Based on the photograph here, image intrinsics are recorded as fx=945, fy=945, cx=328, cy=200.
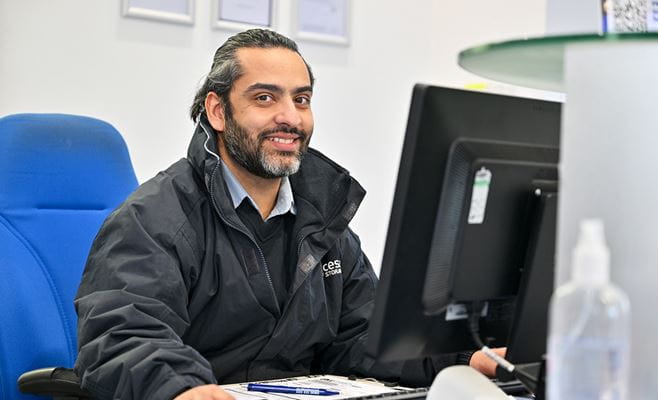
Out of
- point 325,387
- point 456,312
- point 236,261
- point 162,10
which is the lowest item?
point 325,387

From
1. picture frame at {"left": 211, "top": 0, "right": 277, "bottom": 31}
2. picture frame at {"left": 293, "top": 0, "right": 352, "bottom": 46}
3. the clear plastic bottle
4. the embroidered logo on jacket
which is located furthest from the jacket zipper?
picture frame at {"left": 293, "top": 0, "right": 352, "bottom": 46}

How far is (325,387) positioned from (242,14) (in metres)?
1.77

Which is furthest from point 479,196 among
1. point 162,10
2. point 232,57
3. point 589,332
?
point 162,10

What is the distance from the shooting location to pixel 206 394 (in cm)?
135

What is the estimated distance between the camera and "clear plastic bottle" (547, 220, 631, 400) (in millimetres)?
736

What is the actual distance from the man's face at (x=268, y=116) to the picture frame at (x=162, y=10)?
Answer: 896 mm

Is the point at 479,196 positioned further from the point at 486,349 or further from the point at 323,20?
the point at 323,20

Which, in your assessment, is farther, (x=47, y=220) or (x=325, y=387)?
(x=47, y=220)

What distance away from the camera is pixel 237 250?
5.87 ft

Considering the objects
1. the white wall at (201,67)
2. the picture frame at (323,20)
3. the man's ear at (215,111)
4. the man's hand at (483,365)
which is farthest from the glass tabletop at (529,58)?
the picture frame at (323,20)

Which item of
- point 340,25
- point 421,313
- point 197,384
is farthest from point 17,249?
point 340,25

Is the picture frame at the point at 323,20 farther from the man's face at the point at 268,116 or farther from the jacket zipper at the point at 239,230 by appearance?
the jacket zipper at the point at 239,230

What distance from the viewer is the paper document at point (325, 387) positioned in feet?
4.54

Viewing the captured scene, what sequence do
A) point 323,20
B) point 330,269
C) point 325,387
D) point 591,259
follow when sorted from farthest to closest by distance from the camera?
point 323,20 < point 330,269 < point 325,387 < point 591,259
